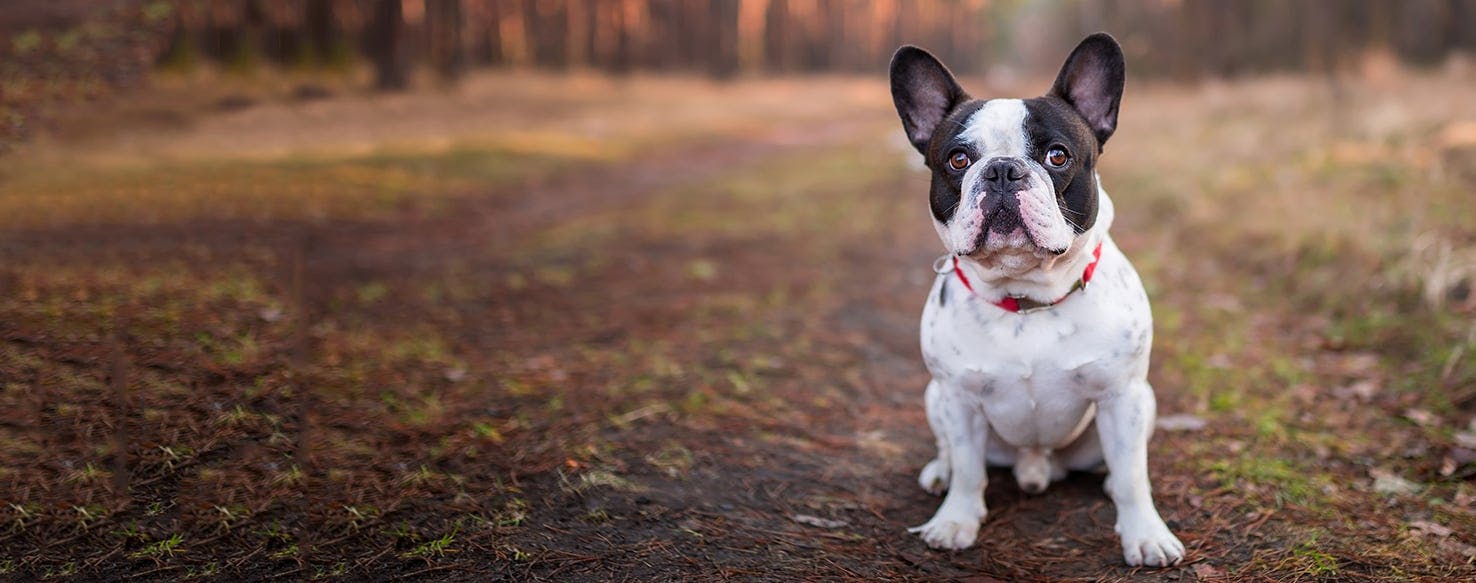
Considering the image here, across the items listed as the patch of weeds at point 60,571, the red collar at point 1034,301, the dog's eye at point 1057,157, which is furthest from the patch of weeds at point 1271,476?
the patch of weeds at point 60,571

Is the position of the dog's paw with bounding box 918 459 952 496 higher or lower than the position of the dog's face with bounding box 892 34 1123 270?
lower

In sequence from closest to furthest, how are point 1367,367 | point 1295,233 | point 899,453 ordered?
point 899,453 → point 1367,367 → point 1295,233

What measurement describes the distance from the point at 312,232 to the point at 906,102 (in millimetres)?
5899

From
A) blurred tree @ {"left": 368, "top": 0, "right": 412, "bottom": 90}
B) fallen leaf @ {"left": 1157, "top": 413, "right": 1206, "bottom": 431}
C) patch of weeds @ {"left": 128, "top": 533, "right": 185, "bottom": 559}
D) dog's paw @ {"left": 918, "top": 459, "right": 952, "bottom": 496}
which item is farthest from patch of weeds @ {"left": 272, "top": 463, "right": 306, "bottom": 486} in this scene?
blurred tree @ {"left": 368, "top": 0, "right": 412, "bottom": 90}

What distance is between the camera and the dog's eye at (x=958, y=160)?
3283 millimetres

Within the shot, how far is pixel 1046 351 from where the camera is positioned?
324cm

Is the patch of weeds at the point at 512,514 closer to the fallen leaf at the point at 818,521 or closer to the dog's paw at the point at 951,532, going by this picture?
the fallen leaf at the point at 818,521

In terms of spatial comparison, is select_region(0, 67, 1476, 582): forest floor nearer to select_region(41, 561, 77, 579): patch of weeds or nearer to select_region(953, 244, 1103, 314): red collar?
select_region(41, 561, 77, 579): patch of weeds

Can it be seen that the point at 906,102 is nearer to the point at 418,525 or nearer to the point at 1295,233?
the point at 418,525

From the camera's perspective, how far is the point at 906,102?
364 cm

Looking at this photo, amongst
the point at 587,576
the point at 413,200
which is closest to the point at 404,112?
the point at 413,200

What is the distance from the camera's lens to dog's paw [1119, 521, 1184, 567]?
11.0 ft

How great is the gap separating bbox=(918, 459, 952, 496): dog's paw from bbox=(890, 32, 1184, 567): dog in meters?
0.34

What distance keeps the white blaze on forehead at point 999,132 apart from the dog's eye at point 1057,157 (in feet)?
0.24
